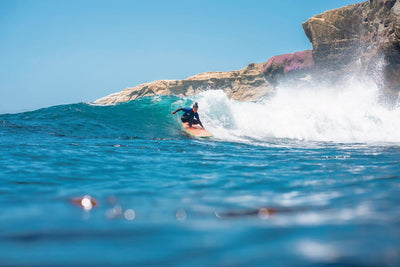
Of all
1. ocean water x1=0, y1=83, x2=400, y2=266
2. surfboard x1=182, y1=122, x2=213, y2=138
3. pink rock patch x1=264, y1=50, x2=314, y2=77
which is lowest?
ocean water x1=0, y1=83, x2=400, y2=266

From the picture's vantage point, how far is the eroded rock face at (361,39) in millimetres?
18469

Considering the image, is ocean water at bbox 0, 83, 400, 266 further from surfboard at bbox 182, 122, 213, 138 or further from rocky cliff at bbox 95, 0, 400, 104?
rocky cliff at bbox 95, 0, 400, 104

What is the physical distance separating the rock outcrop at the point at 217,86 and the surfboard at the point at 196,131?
85.8ft

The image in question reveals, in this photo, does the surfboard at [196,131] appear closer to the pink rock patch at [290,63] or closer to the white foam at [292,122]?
the white foam at [292,122]

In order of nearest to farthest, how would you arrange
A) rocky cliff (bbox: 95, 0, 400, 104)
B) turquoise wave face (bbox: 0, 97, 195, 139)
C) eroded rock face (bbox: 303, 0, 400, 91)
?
1. turquoise wave face (bbox: 0, 97, 195, 139)
2. eroded rock face (bbox: 303, 0, 400, 91)
3. rocky cliff (bbox: 95, 0, 400, 104)

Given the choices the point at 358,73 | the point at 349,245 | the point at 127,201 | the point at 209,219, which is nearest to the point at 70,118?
the point at 127,201

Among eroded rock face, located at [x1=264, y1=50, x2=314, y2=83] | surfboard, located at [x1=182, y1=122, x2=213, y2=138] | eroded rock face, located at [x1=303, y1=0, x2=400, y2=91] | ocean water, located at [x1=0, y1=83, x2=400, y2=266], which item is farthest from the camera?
eroded rock face, located at [x1=264, y1=50, x2=314, y2=83]

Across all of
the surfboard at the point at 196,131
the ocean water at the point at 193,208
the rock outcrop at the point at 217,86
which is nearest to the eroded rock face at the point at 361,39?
the rock outcrop at the point at 217,86

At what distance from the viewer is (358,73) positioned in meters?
24.7

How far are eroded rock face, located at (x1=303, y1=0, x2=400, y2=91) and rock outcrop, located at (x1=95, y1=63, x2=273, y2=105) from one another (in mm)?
8967

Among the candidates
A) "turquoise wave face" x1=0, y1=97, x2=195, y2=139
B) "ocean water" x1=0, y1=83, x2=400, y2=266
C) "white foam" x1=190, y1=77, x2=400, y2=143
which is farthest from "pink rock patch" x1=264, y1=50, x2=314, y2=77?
"ocean water" x1=0, y1=83, x2=400, y2=266

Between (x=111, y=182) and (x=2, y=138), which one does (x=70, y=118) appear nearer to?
(x=2, y=138)

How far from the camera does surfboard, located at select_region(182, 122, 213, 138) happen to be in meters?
11.4

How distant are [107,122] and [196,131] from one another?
409cm
